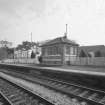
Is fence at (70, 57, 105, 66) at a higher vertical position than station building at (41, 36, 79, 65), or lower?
lower

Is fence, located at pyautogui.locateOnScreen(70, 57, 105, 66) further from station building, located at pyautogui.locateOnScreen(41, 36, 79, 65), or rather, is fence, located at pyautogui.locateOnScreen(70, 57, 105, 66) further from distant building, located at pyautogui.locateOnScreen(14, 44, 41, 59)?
distant building, located at pyautogui.locateOnScreen(14, 44, 41, 59)

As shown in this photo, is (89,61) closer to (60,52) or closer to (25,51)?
(60,52)

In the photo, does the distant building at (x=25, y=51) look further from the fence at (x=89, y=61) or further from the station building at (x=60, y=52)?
the fence at (x=89, y=61)

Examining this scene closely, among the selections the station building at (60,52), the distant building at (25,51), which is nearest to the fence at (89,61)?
the station building at (60,52)

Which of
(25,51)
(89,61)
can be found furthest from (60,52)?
(25,51)

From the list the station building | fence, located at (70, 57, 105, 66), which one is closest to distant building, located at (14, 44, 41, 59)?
the station building

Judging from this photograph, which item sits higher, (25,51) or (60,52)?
(25,51)

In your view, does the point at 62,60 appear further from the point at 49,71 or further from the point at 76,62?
the point at 49,71

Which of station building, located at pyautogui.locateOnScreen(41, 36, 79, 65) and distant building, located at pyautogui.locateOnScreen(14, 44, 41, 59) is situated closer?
station building, located at pyautogui.locateOnScreen(41, 36, 79, 65)

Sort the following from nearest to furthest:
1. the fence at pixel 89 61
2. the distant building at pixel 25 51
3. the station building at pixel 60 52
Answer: the fence at pixel 89 61
the station building at pixel 60 52
the distant building at pixel 25 51

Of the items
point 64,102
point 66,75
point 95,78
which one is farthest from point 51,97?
point 66,75

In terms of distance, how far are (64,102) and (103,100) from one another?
1707 mm

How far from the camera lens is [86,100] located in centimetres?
552

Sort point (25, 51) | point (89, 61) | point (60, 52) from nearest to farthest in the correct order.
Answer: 1. point (89, 61)
2. point (60, 52)
3. point (25, 51)
